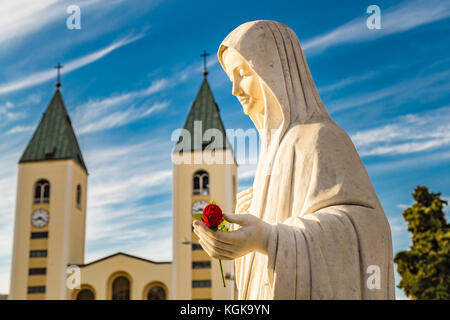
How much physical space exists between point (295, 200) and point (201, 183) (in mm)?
48233

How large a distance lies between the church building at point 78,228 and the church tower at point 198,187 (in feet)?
0.28

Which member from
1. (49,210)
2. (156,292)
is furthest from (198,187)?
(49,210)

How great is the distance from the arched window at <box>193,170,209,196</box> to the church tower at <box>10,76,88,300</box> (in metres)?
11.2

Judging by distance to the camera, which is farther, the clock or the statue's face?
the clock

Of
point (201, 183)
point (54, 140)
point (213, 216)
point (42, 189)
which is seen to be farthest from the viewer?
point (54, 140)

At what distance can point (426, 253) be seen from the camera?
24.4 meters

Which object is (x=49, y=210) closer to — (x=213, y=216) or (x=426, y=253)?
(x=426, y=253)

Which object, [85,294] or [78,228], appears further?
[78,228]

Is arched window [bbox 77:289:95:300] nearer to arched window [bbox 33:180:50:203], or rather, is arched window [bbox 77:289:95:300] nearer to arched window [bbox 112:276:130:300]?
arched window [bbox 112:276:130:300]

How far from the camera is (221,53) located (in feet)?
12.5

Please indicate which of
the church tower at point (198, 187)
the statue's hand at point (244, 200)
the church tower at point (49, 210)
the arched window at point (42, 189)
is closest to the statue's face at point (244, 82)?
the statue's hand at point (244, 200)

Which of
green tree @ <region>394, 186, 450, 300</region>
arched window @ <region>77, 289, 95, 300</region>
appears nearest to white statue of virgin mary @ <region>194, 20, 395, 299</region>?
green tree @ <region>394, 186, 450, 300</region>

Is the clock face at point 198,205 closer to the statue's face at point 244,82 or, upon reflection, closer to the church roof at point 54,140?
the church roof at point 54,140

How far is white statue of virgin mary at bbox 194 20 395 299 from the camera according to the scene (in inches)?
110
